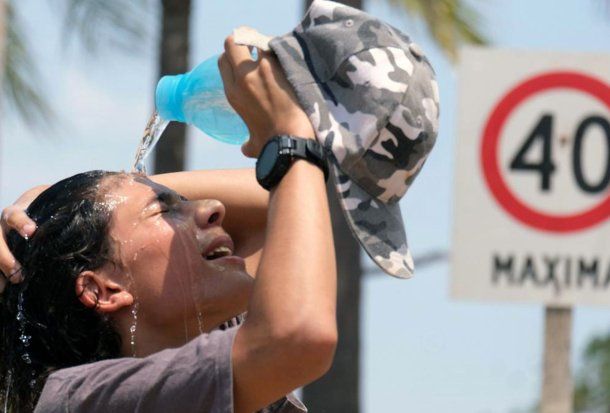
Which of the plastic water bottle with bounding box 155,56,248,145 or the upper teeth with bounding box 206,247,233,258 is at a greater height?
the plastic water bottle with bounding box 155,56,248,145

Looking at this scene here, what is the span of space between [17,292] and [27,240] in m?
0.11

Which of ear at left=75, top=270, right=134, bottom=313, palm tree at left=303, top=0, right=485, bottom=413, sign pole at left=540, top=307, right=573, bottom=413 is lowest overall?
palm tree at left=303, top=0, right=485, bottom=413

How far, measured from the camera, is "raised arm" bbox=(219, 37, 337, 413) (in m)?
3.43

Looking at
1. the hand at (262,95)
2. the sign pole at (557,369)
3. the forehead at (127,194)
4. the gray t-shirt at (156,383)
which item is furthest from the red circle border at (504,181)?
the gray t-shirt at (156,383)

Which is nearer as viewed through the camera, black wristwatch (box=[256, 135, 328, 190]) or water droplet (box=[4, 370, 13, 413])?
black wristwatch (box=[256, 135, 328, 190])

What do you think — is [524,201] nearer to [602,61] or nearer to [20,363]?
[602,61]

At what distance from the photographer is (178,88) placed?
436 centimetres

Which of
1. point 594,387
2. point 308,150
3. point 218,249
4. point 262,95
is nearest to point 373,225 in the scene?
point 308,150

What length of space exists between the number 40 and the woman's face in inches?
156

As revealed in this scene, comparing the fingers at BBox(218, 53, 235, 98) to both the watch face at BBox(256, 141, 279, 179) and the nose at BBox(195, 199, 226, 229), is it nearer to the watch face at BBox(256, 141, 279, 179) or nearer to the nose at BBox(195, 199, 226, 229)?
the watch face at BBox(256, 141, 279, 179)

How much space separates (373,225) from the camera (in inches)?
144

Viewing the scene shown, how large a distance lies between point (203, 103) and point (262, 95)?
0.72 metres

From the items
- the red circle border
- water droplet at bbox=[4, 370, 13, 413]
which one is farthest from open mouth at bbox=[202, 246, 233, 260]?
the red circle border

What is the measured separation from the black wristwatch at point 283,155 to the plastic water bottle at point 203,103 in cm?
62
